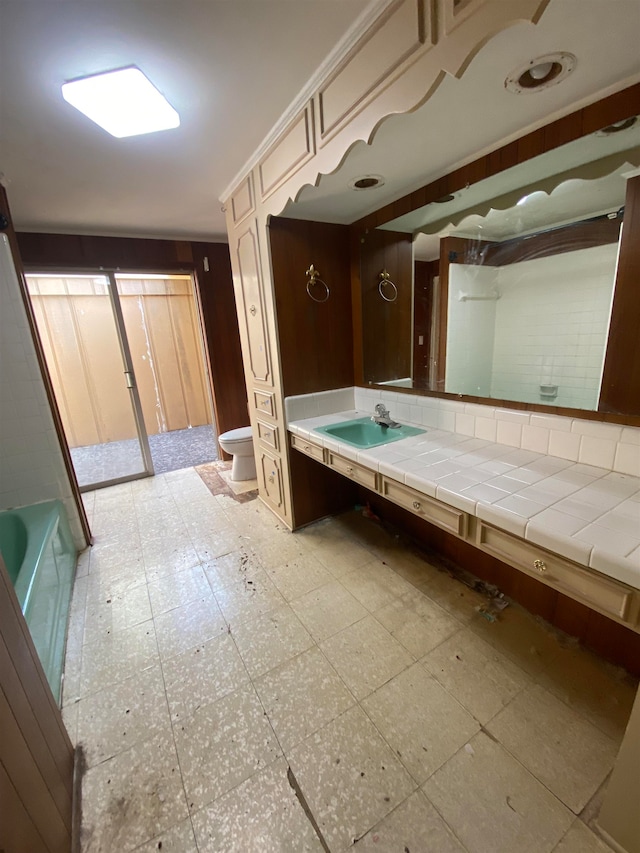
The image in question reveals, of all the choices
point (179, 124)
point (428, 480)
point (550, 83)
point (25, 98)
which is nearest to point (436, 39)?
point (550, 83)

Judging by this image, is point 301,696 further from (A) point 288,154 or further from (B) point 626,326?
(A) point 288,154

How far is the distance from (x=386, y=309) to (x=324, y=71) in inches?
47.3

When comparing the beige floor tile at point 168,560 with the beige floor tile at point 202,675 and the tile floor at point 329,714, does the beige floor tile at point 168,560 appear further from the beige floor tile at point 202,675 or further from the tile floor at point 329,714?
the beige floor tile at point 202,675

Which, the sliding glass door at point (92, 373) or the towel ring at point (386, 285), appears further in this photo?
the sliding glass door at point (92, 373)

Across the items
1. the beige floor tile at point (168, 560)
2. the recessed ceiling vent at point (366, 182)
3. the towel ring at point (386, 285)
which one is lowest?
the beige floor tile at point (168, 560)

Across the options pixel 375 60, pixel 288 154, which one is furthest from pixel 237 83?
pixel 375 60

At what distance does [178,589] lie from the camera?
77.4 inches

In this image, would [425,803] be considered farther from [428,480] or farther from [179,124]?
[179,124]

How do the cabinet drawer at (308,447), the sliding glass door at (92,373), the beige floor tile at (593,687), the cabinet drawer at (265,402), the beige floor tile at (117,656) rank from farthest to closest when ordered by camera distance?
the sliding glass door at (92,373) < the cabinet drawer at (265,402) < the cabinet drawer at (308,447) < the beige floor tile at (117,656) < the beige floor tile at (593,687)

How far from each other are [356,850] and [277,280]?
7.76 ft

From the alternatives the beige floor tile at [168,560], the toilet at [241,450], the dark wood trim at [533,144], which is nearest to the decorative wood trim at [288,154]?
the dark wood trim at [533,144]

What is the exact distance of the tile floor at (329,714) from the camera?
3.24 ft

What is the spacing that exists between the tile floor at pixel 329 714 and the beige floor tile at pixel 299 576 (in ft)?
0.03

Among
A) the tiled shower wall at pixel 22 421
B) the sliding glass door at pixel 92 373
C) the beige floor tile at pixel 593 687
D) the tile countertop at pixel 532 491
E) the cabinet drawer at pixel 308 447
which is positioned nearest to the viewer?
the tile countertop at pixel 532 491
